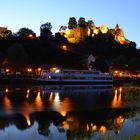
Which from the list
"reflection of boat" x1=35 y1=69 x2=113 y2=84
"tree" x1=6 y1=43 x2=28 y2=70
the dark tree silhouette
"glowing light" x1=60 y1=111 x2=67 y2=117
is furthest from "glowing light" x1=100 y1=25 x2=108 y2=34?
"glowing light" x1=60 y1=111 x2=67 y2=117

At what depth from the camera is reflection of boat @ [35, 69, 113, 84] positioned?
8819 centimetres

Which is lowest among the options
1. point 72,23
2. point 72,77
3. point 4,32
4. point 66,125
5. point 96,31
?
point 66,125

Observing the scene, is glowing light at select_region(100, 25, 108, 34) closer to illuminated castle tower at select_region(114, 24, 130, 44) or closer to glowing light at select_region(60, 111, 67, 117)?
illuminated castle tower at select_region(114, 24, 130, 44)

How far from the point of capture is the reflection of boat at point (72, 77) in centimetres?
8819

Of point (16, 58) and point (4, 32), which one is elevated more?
point (4, 32)

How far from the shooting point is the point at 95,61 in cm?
12188

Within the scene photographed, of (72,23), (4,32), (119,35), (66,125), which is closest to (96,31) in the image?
(72,23)

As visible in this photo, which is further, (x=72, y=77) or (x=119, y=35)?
(x=119, y=35)

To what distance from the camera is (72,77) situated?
303 feet

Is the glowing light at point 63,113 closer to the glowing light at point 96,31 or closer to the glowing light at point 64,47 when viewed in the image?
the glowing light at point 64,47

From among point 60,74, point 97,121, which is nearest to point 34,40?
point 60,74

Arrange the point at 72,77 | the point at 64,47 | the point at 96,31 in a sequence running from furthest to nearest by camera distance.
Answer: the point at 96,31, the point at 64,47, the point at 72,77

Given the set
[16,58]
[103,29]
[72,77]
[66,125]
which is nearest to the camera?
[66,125]

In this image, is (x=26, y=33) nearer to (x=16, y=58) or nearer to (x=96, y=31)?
(x=96, y=31)
